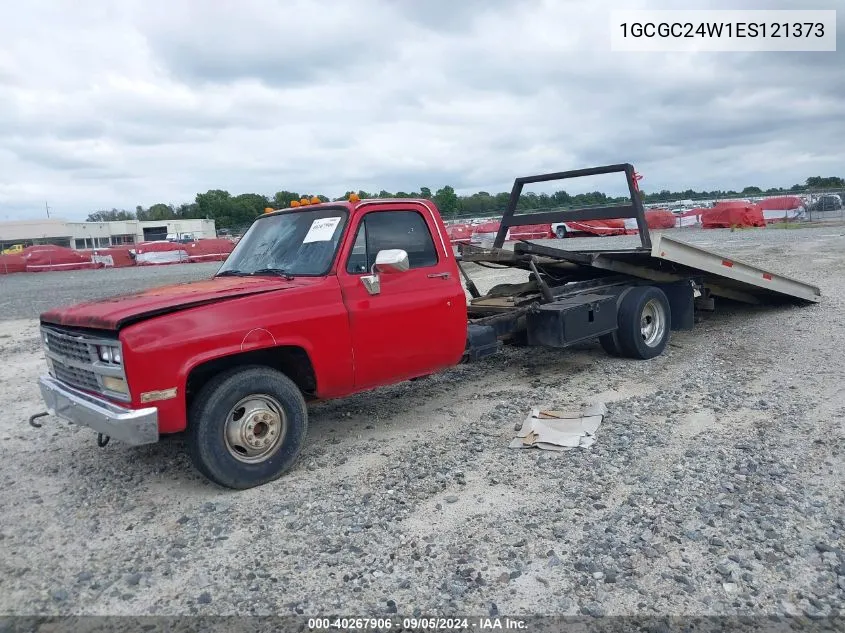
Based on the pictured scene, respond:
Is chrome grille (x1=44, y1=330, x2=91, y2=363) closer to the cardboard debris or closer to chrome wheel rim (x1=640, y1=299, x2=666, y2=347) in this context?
the cardboard debris

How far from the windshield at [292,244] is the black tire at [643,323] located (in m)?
3.85

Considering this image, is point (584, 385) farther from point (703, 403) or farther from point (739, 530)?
point (739, 530)

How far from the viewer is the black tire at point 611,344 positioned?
774 centimetres

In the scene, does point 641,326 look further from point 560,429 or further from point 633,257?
point 560,429

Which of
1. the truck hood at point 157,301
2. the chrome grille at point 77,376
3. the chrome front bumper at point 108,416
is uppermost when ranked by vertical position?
the truck hood at point 157,301

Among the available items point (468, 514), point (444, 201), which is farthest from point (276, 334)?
point (444, 201)

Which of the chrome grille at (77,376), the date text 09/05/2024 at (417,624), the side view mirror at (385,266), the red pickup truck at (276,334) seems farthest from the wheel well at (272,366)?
the date text 09/05/2024 at (417,624)

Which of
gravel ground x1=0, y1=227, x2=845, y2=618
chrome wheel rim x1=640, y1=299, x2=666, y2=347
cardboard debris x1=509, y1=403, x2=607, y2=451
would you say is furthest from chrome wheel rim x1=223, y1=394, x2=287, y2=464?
chrome wheel rim x1=640, y1=299, x2=666, y2=347

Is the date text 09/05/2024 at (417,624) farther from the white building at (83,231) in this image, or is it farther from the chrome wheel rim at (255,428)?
the white building at (83,231)

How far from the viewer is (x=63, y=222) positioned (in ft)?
269

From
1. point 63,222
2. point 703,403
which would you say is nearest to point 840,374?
point 703,403

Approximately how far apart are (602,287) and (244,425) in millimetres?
4979

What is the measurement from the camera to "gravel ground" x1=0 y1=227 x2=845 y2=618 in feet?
11.0

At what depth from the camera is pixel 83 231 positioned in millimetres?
77250
